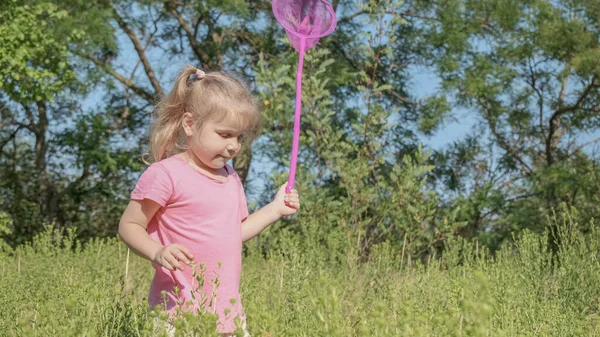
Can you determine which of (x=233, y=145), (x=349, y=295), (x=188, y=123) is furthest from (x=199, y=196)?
(x=349, y=295)

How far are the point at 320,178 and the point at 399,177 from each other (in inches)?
29.9

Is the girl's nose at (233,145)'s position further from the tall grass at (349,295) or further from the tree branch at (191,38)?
the tree branch at (191,38)

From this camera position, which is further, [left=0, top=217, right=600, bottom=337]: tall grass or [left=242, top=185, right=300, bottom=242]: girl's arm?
[left=242, top=185, right=300, bottom=242]: girl's arm

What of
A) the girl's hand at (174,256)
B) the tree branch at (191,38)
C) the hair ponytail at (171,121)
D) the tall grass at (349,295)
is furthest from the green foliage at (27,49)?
the girl's hand at (174,256)

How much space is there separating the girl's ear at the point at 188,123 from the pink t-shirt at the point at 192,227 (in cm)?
14

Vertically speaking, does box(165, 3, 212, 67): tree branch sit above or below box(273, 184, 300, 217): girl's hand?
above

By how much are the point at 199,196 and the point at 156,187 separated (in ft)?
0.59

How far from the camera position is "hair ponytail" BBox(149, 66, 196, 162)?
3.29 m

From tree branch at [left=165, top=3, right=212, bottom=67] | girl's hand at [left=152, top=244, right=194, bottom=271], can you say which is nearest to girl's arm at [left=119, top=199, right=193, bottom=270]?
girl's hand at [left=152, top=244, right=194, bottom=271]

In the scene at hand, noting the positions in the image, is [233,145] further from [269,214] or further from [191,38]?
[191,38]

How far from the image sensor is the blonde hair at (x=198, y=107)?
312 centimetres

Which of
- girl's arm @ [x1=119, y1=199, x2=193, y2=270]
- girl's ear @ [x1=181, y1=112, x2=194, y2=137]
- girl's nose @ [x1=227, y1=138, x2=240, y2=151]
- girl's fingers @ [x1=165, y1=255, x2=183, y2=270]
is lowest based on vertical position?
girl's fingers @ [x1=165, y1=255, x2=183, y2=270]

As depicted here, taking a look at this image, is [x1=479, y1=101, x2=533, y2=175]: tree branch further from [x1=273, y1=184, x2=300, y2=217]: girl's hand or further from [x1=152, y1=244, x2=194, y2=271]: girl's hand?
[x1=152, y1=244, x2=194, y2=271]: girl's hand

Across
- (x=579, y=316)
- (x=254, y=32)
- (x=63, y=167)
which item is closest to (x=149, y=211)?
(x=579, y=316)
